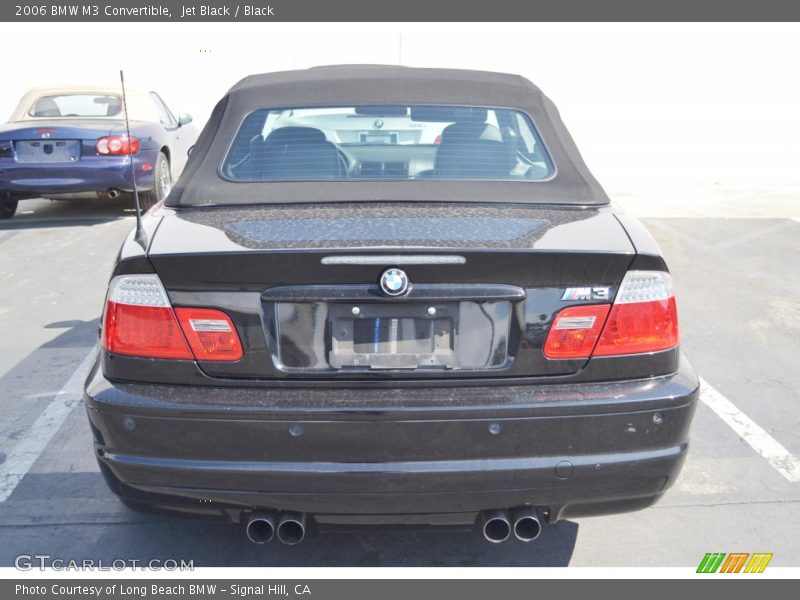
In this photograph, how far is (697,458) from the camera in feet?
12.5

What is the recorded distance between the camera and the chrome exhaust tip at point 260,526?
8.30 feet

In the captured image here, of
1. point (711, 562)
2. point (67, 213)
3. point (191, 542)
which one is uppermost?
point (711, 562)

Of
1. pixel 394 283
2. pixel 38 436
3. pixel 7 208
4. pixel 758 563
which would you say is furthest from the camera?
pixel 7 208

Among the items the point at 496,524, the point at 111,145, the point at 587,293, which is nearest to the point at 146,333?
the point at 496,524

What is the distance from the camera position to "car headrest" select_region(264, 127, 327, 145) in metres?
3.42

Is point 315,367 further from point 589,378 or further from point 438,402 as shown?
point 589,378

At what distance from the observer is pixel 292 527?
2.54 meters

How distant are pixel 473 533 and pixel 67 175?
272 inches

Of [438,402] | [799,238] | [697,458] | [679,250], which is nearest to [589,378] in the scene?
[438,402]

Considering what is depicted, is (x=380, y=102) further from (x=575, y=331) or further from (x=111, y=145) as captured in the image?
(x=111, y=145)

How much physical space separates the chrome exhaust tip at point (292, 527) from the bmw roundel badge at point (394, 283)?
0.74 metres

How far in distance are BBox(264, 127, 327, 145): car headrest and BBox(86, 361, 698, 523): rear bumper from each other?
1294mm

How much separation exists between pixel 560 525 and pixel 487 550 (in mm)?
355

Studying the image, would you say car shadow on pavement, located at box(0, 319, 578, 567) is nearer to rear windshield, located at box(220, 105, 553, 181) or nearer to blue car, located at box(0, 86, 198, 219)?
rear windshield, located at box(220, 105, 553, 181)
